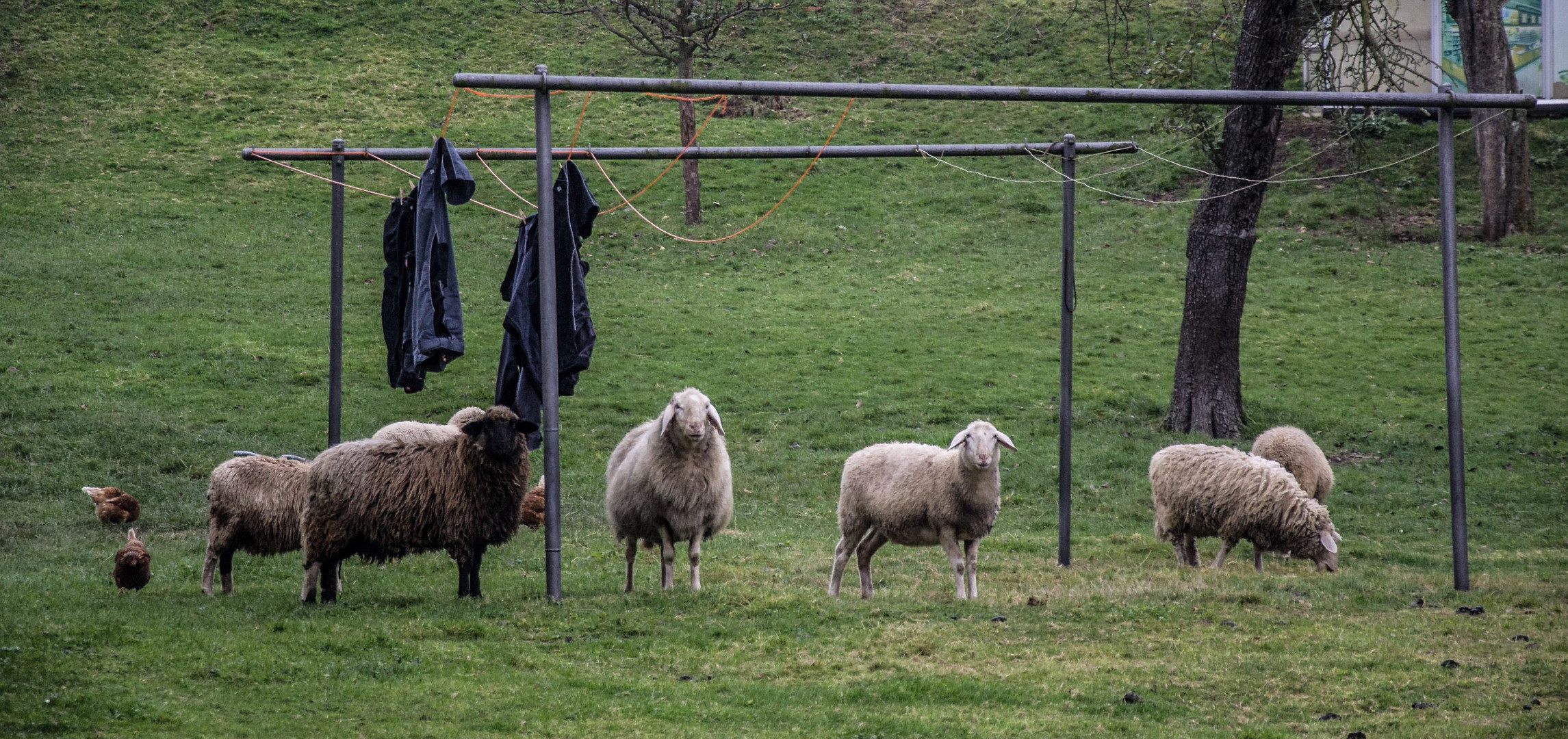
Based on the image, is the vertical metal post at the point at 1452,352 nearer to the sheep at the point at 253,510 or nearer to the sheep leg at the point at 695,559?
the sheep leg at the point at 695,559

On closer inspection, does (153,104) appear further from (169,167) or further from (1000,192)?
(1000,192)

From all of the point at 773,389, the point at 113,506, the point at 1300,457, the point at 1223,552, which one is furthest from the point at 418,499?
the point at 773,389

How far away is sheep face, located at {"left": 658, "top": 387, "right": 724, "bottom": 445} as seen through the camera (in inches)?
407

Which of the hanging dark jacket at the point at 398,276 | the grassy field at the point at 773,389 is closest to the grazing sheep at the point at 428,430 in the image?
the hanging dark jacket at the point at 398,276

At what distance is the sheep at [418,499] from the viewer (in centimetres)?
969

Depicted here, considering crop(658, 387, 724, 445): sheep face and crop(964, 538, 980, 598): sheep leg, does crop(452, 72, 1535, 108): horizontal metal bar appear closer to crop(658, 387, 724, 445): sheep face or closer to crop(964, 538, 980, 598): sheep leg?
crop(658, 387, 724, 445): sheep face

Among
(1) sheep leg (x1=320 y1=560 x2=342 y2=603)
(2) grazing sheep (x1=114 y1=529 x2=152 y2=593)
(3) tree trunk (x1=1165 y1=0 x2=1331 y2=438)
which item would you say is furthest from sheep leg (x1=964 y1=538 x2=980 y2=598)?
(3) tree trunk (x1=1165 y1=0 x2=1331 y2=438)

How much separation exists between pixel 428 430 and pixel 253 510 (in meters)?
1.52

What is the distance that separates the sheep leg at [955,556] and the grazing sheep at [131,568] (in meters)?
6.44

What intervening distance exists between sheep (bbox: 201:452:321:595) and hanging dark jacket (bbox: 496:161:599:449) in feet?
5.93

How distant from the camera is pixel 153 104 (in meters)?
34.0

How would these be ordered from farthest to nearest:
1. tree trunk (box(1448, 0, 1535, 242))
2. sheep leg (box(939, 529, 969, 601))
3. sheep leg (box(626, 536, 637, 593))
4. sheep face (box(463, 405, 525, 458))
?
tree trunk (box(1448, 0, 1535, 242)) < sheep leg (box(626, 536, 637, 593)) < sheep leg (box(939, 529, 969, 601)) < sheep face (box(463, 405, 525, 458))

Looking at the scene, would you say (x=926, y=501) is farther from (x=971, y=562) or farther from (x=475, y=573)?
(x=475, y=573)

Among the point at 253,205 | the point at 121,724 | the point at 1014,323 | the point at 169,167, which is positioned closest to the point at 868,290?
the point at 1014,323
